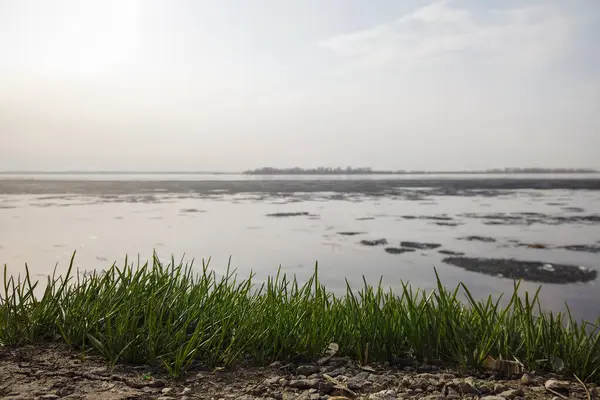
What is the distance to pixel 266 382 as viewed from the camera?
7.93 feet

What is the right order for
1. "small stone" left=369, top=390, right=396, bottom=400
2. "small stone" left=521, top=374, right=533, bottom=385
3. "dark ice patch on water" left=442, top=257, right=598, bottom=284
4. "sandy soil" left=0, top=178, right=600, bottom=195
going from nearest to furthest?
"small stone" left=369, top=390, right=396, bottom=400 → "small stone" left=521, top=374, right=533, bottom=385 → "dark ice patch on water" left=442, top=257, right=598, bottom=284 → "sandy soil" left=0, top=178, right=600, bottom=195

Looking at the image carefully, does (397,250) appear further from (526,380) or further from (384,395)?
(384,395)

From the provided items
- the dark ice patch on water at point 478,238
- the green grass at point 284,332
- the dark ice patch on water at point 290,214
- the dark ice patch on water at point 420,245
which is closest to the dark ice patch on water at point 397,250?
the dark ice patch on water at point 420,245

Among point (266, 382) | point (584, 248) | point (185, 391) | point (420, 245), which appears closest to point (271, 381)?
point (266, 382)

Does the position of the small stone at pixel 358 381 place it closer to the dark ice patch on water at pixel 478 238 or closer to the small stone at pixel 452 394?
the small stone at pixel 452 394

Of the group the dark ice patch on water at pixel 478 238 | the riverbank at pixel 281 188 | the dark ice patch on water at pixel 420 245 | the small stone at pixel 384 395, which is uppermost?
the small stone at pixel 384 395

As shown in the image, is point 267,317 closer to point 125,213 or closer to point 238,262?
point 238,262

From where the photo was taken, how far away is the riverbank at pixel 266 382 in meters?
2.26

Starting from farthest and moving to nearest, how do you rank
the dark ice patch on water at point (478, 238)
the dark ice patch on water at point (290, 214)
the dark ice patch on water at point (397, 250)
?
1. the dark ice patch on water at point (290, 214)
2. the dark ice patch on water at point (478, 238)
3. the dark ice patch on water at point (397, 250)

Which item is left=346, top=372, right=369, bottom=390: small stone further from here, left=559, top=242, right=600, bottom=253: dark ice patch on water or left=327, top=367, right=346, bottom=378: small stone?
left=559, top=242, right=600, bottom=253: dark ice patch on water

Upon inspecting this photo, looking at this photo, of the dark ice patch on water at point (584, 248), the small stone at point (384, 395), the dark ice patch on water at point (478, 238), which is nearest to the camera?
the small stone at point (384, 395)

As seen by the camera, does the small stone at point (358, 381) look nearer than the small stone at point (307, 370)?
Yes

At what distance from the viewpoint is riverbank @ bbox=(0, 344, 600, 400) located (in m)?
2.26

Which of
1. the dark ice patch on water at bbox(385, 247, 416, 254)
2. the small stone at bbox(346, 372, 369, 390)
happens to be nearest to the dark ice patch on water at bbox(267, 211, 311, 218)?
the dark ice patch on water at bbox(385, 247, 416, 254)
